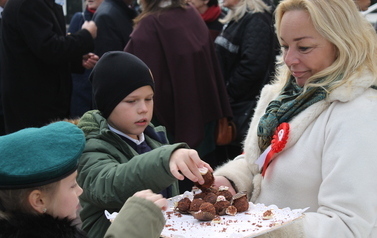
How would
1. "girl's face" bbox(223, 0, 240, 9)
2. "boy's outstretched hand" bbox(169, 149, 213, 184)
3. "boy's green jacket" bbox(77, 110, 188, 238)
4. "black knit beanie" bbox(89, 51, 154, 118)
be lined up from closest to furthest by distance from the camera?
"boy's outstretched hand" bbox(169, 149, 213, 184) < "boy's green jacket" bbox(77, 110, 188, 238) < "black knit beanie" bbox(89, 51, 154, 118) < "girl's face" bbox(223, 0, 240, 9)

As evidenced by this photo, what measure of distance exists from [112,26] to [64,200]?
3074 millimetres

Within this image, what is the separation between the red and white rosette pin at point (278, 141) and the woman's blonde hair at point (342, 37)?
199 mm

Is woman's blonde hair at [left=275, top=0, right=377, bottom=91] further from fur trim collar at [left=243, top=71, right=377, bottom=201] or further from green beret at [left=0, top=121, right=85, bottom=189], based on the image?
green beret at [left=0, top=121, right=85, bottom=189]

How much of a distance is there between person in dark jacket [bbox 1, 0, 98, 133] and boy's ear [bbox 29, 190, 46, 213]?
8.77 feet

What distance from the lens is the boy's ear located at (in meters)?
1.76

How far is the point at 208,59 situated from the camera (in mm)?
4438

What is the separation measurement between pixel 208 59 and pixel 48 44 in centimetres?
121

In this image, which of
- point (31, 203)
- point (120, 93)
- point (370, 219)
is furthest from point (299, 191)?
point (31, 203)

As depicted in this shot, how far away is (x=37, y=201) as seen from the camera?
5.84 ft

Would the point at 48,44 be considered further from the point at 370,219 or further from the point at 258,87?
the point at 370,219

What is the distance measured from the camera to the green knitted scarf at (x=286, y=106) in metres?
2.37

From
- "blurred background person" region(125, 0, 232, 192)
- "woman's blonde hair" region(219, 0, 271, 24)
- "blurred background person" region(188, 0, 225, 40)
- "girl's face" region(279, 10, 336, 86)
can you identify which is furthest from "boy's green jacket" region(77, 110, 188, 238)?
"blurred background person" region(188, 0, 225, 40)

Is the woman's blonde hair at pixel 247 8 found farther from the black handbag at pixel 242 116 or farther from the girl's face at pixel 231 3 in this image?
the black handbag at pixel 242 116

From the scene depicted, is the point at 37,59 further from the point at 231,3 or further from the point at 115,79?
the point at 115,79
